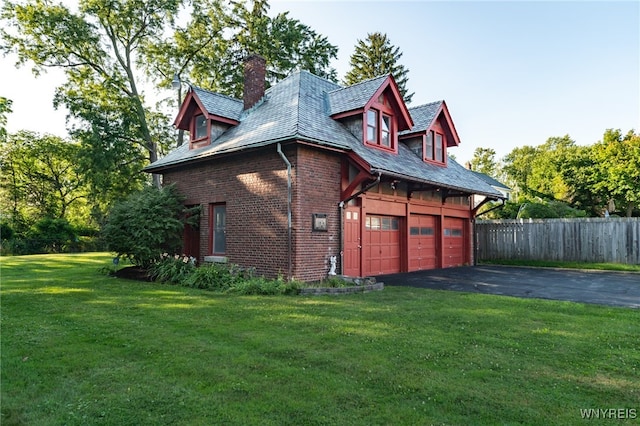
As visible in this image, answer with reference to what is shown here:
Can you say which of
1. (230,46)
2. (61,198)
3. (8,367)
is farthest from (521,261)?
(61,198)

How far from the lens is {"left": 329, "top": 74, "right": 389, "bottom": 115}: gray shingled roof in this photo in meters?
12.8

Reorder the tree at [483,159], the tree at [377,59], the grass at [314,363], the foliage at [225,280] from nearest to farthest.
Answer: the grass at [314,363] < the foliage at [225,280] < the tree at [377,59] < the tree at [483,159]

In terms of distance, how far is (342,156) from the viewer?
11609 mm

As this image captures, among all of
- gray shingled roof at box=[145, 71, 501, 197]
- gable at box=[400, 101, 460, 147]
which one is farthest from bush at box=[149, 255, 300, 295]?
gable at box=[400, 101, 460, 147]

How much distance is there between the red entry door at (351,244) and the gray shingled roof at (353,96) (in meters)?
3.54

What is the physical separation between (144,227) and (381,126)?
28.3ft

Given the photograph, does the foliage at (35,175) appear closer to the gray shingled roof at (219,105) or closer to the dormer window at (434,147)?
the gray shingled roof at (219,105)

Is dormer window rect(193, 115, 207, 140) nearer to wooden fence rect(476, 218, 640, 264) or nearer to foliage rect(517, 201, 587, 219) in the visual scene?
wooden fence rect(476, 218, 640, 264)

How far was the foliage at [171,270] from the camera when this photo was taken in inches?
445

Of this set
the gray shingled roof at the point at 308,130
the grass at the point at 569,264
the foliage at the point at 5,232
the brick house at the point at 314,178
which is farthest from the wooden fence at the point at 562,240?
the foliage at the point at 5,232

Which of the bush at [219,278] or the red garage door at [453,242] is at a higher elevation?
the red garage door at [453,242]

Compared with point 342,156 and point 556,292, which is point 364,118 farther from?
point 556,292

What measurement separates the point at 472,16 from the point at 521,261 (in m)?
11.4

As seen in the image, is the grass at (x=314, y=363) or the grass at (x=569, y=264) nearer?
the grass at (x=314, y=363)
